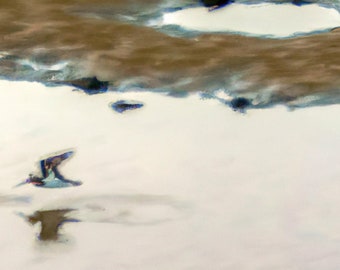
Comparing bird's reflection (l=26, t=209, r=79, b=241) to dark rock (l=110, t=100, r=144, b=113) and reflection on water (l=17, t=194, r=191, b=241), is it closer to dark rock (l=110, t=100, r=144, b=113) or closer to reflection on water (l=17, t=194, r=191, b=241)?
reflection on water (l=17, t=194, r=191, b=241)

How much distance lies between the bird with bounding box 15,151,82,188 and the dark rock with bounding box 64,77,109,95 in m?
0.24

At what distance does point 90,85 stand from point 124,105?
113 mm

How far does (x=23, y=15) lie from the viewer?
1.66 metres

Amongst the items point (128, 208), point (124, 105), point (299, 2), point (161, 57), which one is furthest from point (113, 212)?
point (299, 2)

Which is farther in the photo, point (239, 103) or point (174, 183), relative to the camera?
point (239, 103)

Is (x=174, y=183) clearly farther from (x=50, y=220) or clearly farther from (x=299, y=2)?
(x=299, y=2)

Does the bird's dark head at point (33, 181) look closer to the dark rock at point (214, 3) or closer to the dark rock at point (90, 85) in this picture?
the dark rock at point (90, 85)

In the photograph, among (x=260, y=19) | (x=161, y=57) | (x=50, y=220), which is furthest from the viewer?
(x=260, y=19)

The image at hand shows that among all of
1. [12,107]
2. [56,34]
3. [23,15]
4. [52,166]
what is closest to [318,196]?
[52,166]

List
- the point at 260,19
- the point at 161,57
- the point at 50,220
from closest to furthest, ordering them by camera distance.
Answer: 1. the point at 50,220
2. the point at 161,57
3. the point at 260,19

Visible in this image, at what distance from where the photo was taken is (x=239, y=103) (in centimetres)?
128

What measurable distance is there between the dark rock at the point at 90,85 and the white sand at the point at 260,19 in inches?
13.0

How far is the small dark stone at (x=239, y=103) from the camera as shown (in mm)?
1260

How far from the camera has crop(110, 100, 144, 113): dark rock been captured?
1.27 m
